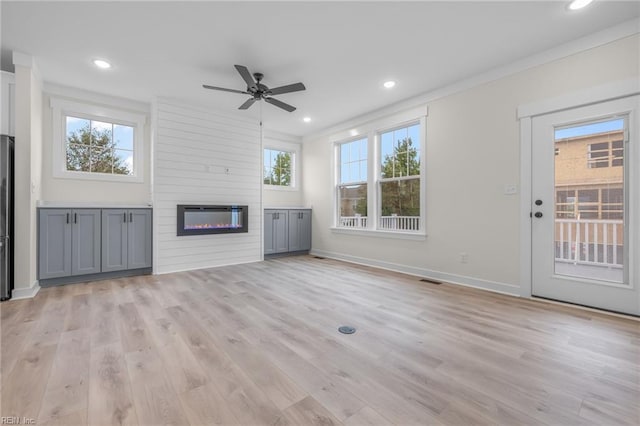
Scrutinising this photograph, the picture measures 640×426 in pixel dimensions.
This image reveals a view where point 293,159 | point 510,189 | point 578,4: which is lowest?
point 510,189

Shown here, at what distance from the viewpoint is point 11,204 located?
3131mm

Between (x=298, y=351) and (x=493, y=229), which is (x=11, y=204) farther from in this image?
(x=493, y=229)

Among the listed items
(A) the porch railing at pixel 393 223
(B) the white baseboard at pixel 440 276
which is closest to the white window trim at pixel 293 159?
(A) the porch railing at pixel 393 223

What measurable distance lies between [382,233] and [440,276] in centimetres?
116

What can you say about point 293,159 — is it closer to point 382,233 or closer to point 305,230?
point 305,230

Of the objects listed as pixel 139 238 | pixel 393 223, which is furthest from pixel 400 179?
pixel 139 238

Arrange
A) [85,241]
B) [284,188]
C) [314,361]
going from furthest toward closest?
[284,188] < [85,241] < [314,361]

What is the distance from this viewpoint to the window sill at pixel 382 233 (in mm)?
4287

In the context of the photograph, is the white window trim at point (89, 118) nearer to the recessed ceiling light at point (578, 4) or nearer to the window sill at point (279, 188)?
the window sill at point (279, 188)

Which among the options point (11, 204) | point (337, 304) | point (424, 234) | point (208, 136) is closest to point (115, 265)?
point (11, 204)

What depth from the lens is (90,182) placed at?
14.1 ft

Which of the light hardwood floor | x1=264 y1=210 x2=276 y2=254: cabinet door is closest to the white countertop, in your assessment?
the light hardwood floor

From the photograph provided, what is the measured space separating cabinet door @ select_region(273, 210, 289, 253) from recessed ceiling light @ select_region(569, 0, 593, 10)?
4862 mm

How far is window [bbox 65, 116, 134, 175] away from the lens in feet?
13.8
